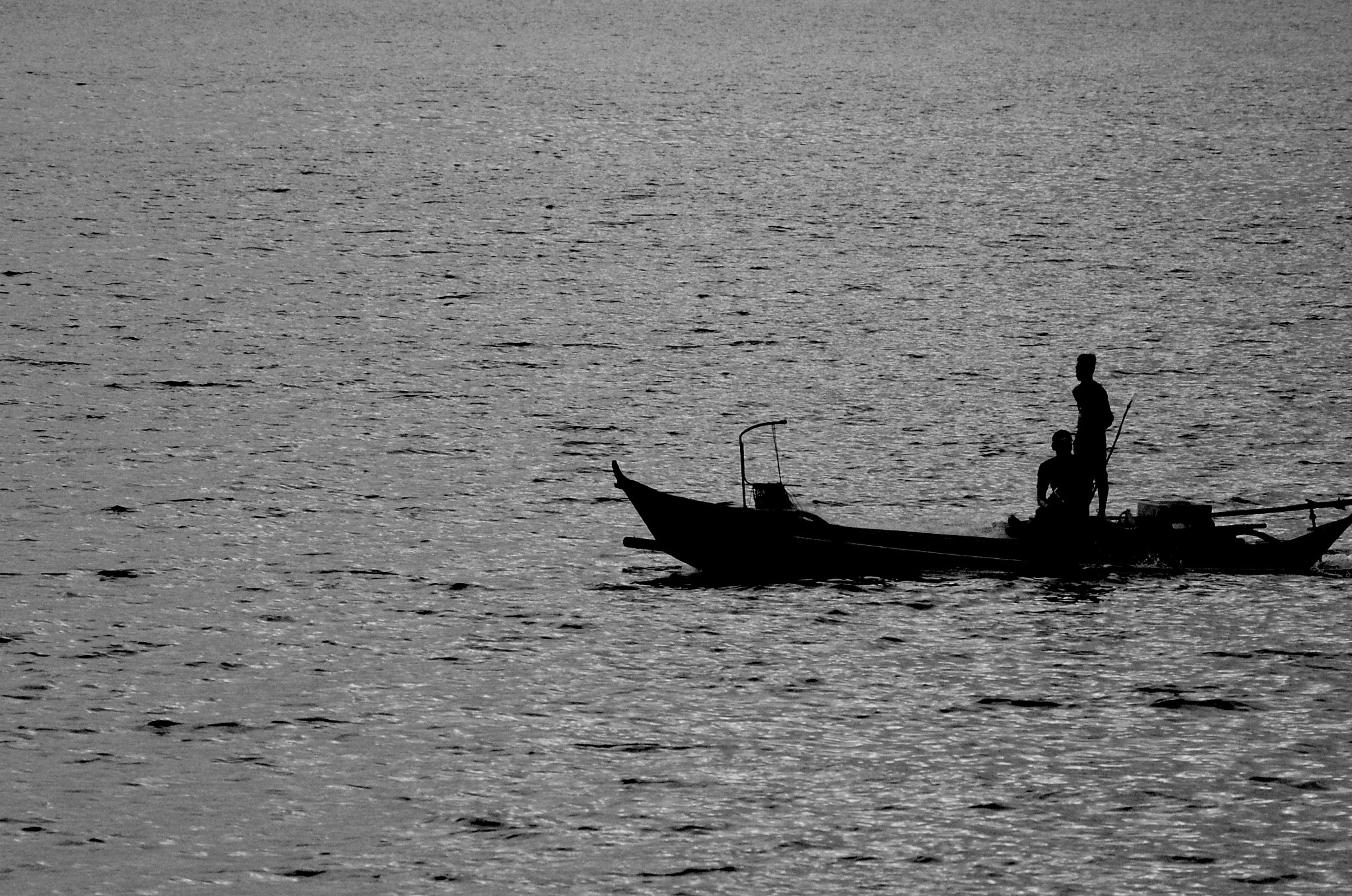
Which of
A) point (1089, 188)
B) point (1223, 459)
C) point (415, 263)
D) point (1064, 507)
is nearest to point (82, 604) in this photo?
point (1064, 507)

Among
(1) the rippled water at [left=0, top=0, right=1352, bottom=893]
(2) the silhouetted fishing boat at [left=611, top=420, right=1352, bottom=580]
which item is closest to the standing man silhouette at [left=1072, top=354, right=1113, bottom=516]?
(2) the silhouetted fishing boat at [left=611, top=420, right=1352, bottom=580]

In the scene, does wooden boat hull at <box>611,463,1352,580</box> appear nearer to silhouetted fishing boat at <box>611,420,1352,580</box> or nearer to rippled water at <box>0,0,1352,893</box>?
silhouetted fishing boat at <box>611,420,1352,580</box>

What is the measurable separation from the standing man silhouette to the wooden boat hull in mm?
451

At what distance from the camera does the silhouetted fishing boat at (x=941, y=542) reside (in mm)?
13891

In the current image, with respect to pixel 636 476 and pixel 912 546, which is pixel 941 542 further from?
pixel 636 476

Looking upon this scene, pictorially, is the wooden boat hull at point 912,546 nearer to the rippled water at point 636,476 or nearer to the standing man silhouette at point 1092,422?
the rippled water at point 636,476

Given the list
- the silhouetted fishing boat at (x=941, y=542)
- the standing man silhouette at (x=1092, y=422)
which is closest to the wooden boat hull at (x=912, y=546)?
the silhouetted fishing boat at (x=941, y=542)

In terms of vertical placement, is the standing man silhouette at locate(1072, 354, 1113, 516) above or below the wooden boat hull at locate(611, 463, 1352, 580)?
above

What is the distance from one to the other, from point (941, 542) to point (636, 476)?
442cm

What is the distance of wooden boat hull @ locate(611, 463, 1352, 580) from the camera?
13891 mm

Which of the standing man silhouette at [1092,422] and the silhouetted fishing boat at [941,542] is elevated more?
the standing man silhouette at [1092,422]

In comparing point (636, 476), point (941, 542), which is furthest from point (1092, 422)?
point (636, 476)

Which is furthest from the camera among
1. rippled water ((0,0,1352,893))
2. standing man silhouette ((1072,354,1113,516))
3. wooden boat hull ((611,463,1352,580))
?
standing man silhouette ((1072,354,1113,516))

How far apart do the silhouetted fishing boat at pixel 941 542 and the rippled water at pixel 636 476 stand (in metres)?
0.28
